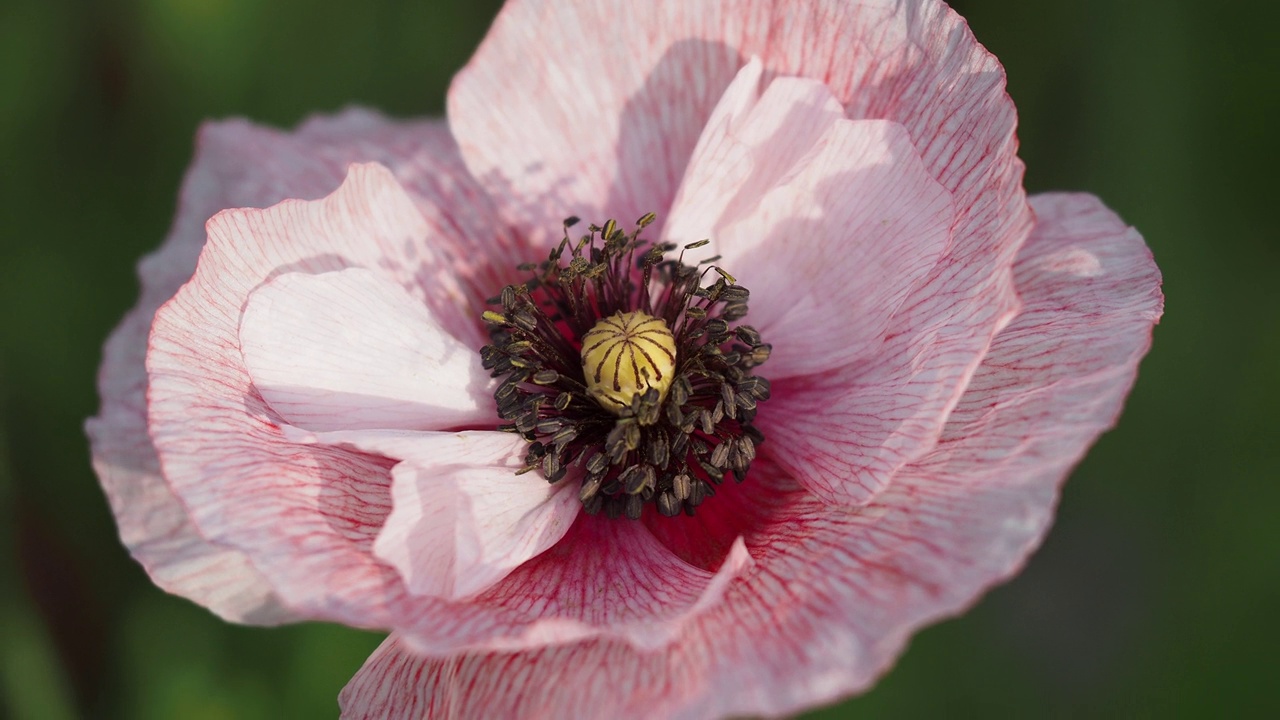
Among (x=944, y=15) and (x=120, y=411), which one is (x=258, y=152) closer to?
(x=120, y=411)

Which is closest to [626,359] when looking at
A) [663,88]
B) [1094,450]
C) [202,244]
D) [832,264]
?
[832,264]

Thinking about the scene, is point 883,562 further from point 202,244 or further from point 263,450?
point 202,244

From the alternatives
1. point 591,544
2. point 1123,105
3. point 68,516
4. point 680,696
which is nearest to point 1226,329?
point 1123,105

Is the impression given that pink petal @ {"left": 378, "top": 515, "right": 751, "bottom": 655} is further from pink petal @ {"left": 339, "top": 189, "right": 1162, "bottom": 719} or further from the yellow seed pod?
the yellow seed pod

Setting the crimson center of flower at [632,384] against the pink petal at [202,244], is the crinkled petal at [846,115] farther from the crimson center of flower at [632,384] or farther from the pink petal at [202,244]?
the pink petal at [202,244]

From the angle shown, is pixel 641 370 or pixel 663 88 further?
pixel 663 88

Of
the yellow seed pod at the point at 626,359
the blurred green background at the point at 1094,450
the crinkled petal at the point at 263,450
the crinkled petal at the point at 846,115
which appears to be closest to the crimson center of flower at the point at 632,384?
the yellow seed pod at the point at 626,359

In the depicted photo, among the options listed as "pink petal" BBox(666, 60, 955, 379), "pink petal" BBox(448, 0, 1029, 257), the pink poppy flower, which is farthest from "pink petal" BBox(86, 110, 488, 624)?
"pink petal" BBox(666, 60, 955, 379)
